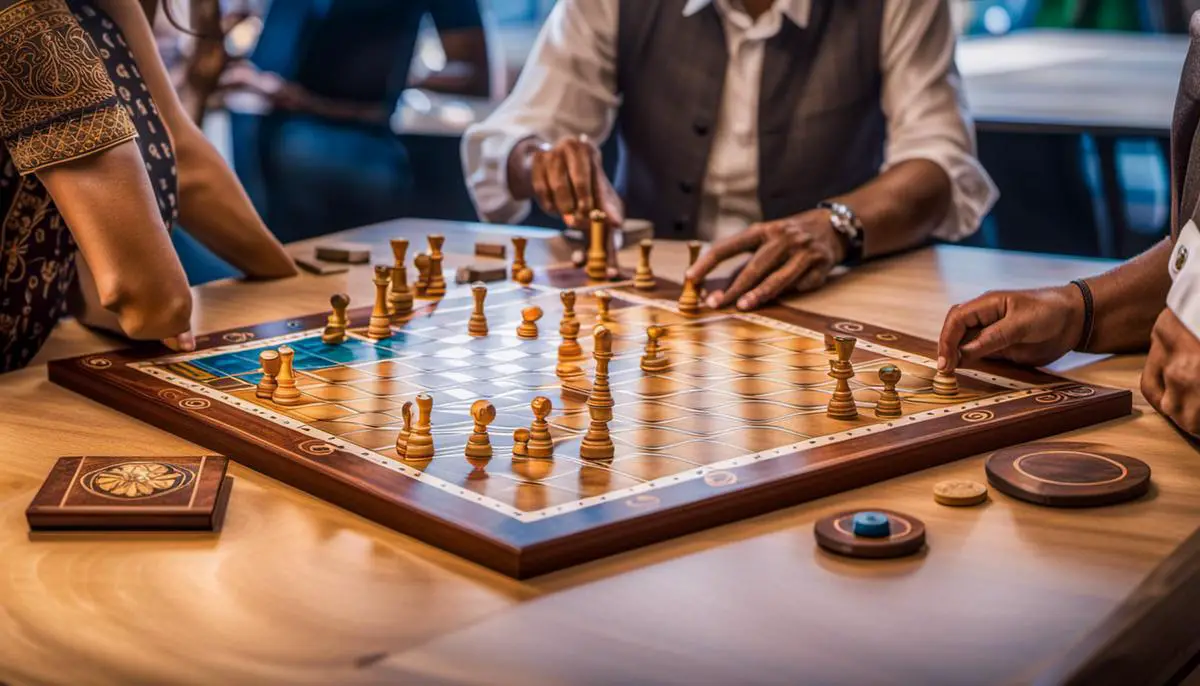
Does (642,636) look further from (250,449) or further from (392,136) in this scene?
(392,136)

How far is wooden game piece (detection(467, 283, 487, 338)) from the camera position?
5.68 feet

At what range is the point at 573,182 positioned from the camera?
7.55 feet

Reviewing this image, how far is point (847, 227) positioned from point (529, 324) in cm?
71

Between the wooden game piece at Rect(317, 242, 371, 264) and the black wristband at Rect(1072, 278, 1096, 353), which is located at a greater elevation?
the black wristband at Rect(1072, 278, 1096, 353)

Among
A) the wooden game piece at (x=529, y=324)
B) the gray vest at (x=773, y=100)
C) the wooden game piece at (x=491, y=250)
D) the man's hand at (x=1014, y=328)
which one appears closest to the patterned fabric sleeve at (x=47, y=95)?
the wooden game piece at (x=529, y=324)

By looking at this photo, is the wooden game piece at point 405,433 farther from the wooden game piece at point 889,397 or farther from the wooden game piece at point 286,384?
the wooden game piece at point 889,397

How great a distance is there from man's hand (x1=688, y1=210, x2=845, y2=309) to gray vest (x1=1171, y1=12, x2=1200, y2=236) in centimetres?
54

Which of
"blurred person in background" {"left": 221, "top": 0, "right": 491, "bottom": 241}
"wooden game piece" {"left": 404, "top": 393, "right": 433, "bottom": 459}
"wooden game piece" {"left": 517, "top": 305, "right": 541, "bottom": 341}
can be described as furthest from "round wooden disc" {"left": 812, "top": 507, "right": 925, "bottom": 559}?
"blurred person in background" {"left": 221, "top": 0, "right": 491, "bottom": 241}

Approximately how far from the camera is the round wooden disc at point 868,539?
1120 millimetres

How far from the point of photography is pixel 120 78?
1.72 m

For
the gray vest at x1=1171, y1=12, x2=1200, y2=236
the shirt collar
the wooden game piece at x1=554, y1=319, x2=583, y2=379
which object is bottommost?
the wooden game piece at x1=554, y1=319, x2=583, y2=379

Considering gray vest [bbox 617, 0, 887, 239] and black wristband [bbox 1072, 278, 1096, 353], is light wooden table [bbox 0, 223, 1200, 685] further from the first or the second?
gray vest [bbox 617, 0, 887, 239]

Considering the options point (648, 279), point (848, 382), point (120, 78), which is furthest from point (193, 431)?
point (648, 279)

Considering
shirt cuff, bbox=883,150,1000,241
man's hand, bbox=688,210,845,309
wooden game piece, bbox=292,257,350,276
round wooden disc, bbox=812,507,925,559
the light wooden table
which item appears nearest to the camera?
the light wooden table
